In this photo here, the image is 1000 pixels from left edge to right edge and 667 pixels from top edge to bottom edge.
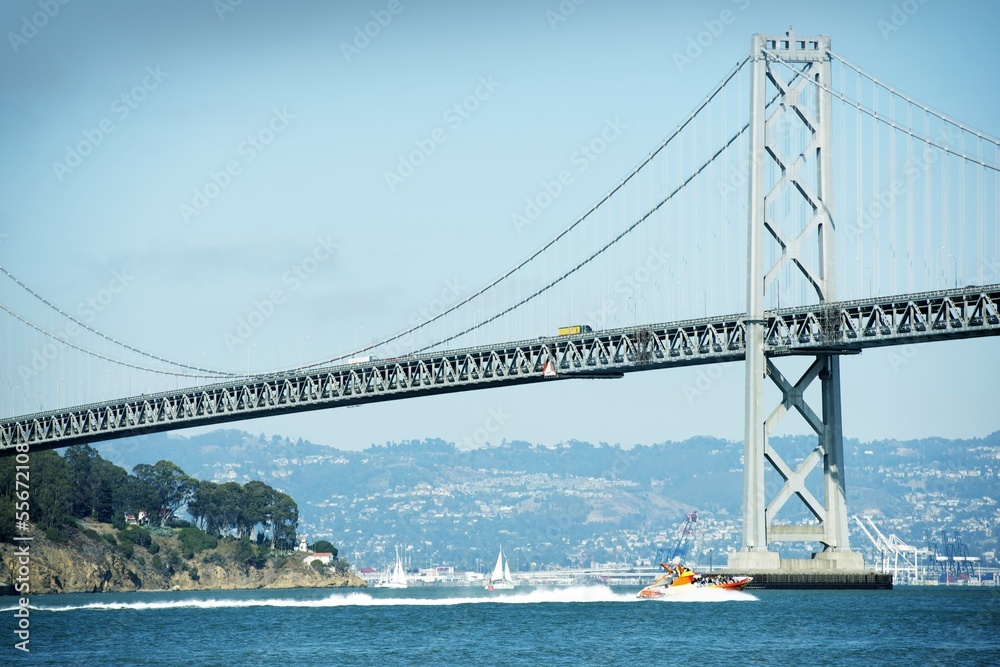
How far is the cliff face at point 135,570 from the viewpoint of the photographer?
4464 inches

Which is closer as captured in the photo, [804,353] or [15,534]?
[804,353]

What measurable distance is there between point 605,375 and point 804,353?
43.2 ft

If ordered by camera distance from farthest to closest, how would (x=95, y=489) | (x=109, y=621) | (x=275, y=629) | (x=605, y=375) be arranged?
(x=95, y=489), (x=605, y=375), (x=109, y=621), (x=275, y=629)

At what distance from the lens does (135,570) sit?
134500 mm

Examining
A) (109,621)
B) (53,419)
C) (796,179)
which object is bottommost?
(109,621)

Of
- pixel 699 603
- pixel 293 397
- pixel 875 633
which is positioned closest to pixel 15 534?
pixel 293 397

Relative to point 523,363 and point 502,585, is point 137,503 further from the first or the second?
point 523,363

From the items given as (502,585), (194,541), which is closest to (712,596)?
(502,585)

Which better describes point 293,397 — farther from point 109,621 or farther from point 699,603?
point 699,603

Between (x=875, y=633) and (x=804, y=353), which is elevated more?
(x=804, y=353)

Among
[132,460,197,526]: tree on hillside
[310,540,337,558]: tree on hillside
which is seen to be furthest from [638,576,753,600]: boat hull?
[310,540,337,558]: tree on hillside

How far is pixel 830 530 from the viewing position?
74.5 metres

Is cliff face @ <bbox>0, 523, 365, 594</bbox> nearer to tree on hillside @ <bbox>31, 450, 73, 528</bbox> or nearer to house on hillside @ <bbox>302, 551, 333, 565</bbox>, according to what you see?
house on hillside @ <bbox>302, 551, 333, 565</bbox>

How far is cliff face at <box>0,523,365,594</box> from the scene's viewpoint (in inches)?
4464
